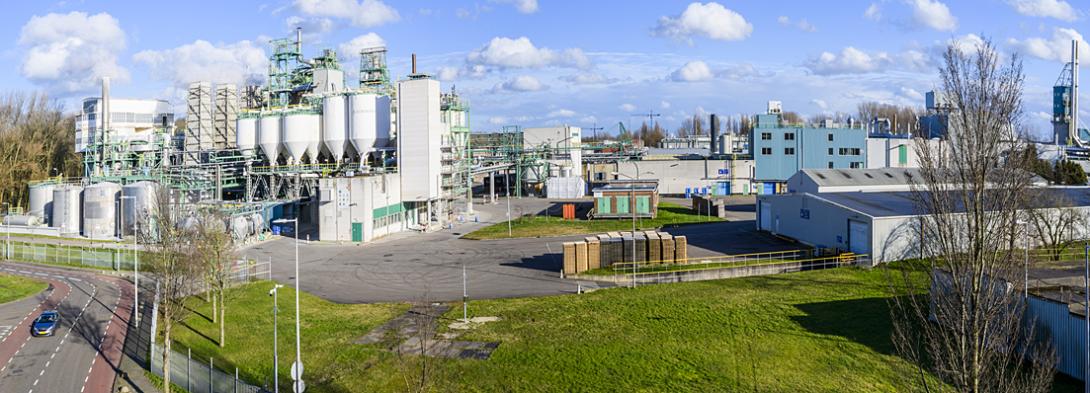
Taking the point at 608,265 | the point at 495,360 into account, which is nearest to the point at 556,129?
the point at 608,265

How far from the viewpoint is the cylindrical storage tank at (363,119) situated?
6575cm

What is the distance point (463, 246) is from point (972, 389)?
129 ft

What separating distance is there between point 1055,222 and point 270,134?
5972cm

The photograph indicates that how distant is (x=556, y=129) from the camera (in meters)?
100

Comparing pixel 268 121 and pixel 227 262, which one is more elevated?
pixel 268 121

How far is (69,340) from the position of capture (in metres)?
28.6

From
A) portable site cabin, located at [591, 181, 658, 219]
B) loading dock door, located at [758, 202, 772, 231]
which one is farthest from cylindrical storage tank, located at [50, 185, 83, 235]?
loading dock door, located at [758, 202, 772, 231]

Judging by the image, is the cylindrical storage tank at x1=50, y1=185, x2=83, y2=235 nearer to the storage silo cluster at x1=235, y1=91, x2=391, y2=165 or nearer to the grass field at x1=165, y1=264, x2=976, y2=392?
the storage silo cluster at x1=235, y1=91, x2=391, y2=165

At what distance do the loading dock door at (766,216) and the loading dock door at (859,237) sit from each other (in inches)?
383

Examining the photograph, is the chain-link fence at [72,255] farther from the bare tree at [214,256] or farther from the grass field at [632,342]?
the bare tree at [214,256]

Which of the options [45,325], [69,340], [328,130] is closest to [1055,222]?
[69,340]

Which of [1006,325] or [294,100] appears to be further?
[294,100]

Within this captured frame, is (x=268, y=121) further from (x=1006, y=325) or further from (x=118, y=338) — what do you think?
(x=1006, y=325)

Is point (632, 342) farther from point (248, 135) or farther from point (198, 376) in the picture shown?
point (248, 135)
